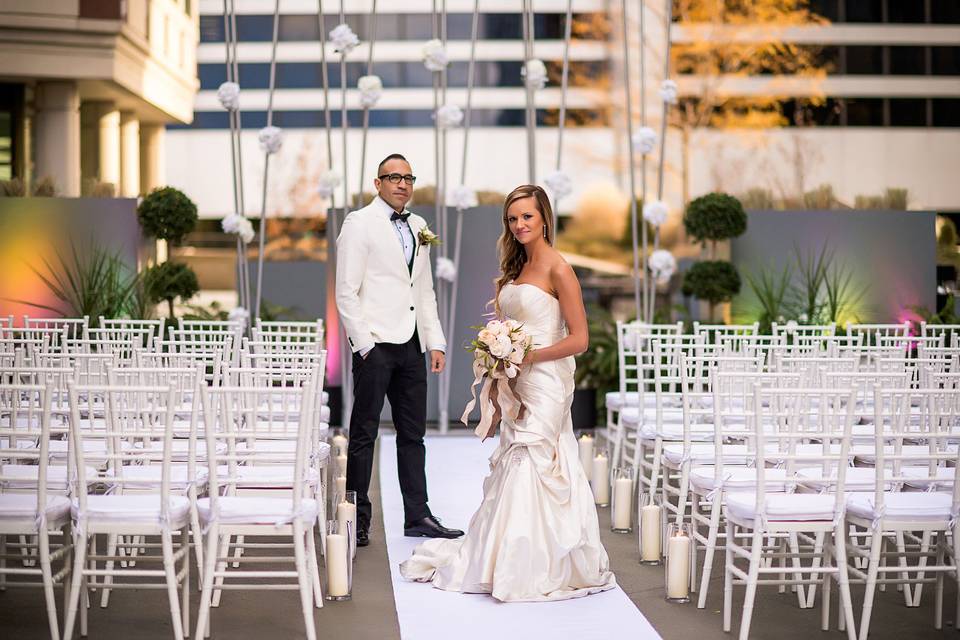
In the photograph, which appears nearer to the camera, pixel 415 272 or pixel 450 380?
pixel 415 272

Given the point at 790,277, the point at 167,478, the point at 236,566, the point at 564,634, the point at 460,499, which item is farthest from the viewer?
the point at 790,277

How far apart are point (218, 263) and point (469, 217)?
3.91 m

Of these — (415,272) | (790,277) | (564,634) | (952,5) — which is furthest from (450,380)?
(952,5)

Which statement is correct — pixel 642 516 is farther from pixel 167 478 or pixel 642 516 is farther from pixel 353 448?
pixel 167 478

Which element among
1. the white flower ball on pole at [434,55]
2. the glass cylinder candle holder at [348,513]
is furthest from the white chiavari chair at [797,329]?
the white flower ball on pole at [434,55]

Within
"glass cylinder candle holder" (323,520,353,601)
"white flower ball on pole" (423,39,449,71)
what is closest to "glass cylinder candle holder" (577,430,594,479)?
"glass cylinder candle holder" (323,520,353,601)

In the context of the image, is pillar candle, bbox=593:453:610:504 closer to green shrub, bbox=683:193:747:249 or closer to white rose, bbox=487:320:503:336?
white rose, bbox=487:320:503:336

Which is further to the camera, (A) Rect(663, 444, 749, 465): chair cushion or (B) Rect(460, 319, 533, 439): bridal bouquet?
(A) Rect(663, 444, 749, 465): chair cushion

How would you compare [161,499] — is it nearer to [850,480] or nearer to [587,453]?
[850,480]

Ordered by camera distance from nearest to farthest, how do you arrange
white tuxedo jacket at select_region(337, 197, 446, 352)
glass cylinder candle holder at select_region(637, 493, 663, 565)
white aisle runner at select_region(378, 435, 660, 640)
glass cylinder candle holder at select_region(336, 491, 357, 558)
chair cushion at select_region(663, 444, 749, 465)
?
1. white aisle runner at select_region(378, 435, 660, 640)
2. glass cylinder candle holder at select_region(336, 491, 357, 558)
3. chair cushion at select_region(663, 444, 749, 465)
4. glass cylinder candle holder at select_region(637, 493, 663, 565)
5. white tuxedo jacket at select_region(337, 197, 446, 352)

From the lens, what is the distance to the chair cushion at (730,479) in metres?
4.61

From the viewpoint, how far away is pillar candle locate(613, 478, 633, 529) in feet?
19.7

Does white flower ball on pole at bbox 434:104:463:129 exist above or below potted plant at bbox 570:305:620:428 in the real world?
above

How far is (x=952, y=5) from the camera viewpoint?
59.2 feet
